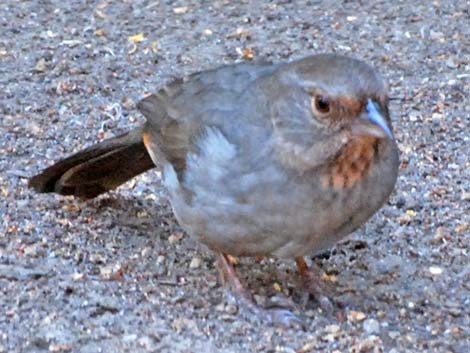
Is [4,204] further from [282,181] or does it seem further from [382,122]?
[382,122]

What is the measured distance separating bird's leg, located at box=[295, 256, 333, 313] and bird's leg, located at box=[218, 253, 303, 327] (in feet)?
0.68

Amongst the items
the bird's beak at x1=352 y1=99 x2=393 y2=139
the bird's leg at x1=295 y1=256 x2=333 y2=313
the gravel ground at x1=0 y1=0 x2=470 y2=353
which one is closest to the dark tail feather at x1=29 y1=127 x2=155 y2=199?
the gravel ground at x1=0 y1=0 x2=470 y2=353

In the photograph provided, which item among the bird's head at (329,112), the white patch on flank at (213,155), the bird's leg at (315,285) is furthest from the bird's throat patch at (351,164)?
the bird's leg at (315,285)

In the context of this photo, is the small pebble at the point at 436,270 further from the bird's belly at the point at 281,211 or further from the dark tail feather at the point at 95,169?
the dark tail feather at the point at 95,169

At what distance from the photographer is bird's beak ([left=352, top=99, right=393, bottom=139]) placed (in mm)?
4555

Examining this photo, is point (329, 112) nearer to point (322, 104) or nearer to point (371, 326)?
point (322, 104)

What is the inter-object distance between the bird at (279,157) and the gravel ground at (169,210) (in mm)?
304

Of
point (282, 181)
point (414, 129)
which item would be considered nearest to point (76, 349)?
point (282, 181)

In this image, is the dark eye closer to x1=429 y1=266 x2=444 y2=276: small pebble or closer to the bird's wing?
the bird's wing

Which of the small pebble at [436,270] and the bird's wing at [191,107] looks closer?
the bird's wing at [191,107]

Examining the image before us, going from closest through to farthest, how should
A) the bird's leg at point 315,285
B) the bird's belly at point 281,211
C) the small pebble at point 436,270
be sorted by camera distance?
the bird's belly at point 281,211, the bird's leg at point 315,285, the small pebble at point 436,270

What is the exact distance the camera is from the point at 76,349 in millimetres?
4789

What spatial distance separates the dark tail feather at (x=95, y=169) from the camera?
6.03 meters

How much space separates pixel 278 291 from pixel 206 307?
47cm
